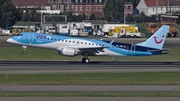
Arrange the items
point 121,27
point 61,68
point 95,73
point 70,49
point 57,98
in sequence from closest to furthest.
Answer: point 57,98 < point 95,73 < point 61,68 < point 70,49 < point 121,27

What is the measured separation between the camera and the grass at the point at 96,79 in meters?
42.0

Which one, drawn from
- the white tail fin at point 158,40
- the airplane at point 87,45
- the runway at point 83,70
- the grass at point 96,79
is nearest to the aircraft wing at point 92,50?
the airplane at point 87,45

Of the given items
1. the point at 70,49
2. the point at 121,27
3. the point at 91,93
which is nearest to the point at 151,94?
the point at 91,93

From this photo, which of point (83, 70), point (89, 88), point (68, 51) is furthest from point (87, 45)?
point (89, 88)

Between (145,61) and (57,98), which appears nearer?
(57,98)

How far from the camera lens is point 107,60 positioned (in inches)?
2501

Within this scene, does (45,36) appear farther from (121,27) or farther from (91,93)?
(121,27)

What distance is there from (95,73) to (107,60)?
15656 mm

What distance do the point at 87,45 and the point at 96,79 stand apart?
1688cm

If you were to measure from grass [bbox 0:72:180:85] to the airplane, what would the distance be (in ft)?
40.7

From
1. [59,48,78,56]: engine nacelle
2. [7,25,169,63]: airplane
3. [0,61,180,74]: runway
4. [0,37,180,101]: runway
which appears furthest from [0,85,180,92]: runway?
[7,25,169,63]: airplane

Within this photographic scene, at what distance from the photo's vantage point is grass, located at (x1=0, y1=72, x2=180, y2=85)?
4203cm

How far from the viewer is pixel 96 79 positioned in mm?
44000

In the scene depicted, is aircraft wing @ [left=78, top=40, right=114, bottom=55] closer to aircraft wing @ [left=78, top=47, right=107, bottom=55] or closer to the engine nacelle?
aircraft wing @ [left=78, top=47, right=107, bottom=55]
